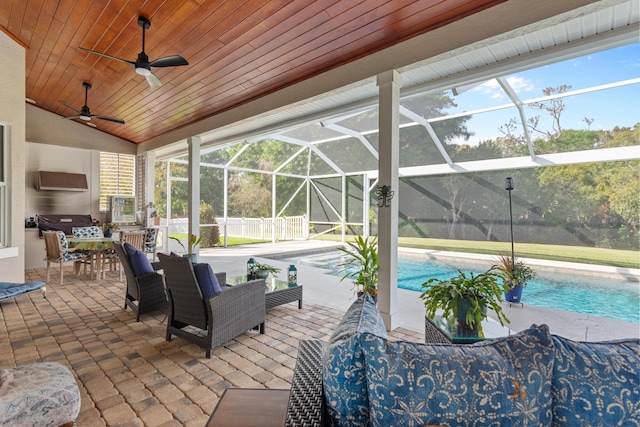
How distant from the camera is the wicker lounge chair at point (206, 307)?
2.81 m

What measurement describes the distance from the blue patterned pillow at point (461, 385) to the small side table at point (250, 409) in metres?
0.39

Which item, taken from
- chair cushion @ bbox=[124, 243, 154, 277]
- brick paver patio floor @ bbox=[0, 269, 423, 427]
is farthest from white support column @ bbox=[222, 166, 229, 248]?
chair cushion @ bbox=[124, 243, 154, 277]

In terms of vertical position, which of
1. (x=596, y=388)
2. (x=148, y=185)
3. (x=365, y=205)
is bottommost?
(x=596, y=388)

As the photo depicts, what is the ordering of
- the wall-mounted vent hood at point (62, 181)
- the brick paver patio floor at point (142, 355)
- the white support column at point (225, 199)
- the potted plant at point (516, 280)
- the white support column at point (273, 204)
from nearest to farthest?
the brick paver patio floor at point (142, 355)
the potted plant at point (516, 280)
the wall-mounted vent hood at point (62, 181)
the white support column at point (225, 199)
the white support column at point (273, 204)

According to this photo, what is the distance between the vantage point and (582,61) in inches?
219

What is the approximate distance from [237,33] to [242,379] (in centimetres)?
348

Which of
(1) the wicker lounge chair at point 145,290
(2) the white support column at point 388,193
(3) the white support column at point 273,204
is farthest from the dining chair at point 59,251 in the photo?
(3) the white support column at point 273,204

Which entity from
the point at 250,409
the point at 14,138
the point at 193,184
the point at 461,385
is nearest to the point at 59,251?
the point at 14,138

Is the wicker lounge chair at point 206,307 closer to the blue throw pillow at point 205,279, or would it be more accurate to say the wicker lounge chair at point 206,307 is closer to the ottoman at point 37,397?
the blue throw pillow at point 205,279

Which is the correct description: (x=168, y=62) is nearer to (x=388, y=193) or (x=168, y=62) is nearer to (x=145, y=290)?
(x=145, y=290)

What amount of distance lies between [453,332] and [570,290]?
6408mm

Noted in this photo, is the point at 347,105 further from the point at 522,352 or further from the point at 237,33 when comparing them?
the point at 522,352

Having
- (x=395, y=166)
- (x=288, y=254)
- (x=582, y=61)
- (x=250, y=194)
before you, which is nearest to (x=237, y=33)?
(x=395, y=166)

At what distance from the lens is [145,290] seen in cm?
374
